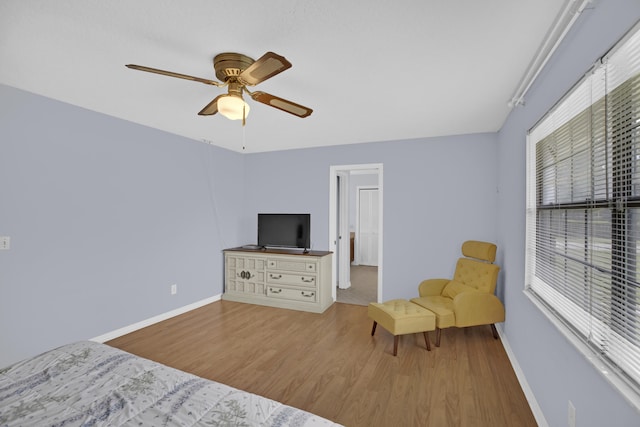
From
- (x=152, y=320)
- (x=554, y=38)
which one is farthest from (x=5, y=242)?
(x=554, y=38)

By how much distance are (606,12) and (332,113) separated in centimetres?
221

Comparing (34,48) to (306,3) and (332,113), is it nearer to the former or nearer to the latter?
(306,3)

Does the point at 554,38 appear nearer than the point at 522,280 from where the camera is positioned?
→ Yes

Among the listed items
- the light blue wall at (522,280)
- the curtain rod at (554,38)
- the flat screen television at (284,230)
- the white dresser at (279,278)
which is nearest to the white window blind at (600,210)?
the light blue wall at (522,280)

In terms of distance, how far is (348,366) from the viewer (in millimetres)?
2699

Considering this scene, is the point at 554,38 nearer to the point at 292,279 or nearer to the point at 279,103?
the point at 279,103

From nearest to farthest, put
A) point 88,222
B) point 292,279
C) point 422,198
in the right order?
point 88,222
point 422,198
point 292,279

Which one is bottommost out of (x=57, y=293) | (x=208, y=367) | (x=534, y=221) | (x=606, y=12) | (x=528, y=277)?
(x=208, y=367)

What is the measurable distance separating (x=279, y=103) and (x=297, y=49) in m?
0.40

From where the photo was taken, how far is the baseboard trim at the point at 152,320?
319 centimetres

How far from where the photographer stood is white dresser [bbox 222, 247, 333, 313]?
13.8 feet

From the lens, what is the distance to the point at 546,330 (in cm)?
Answer: 187

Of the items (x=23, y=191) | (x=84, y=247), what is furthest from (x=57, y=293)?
(x=23, y=191)

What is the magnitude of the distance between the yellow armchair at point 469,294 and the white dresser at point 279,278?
1375mm
